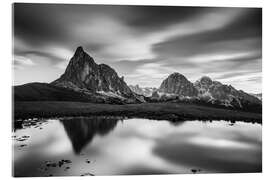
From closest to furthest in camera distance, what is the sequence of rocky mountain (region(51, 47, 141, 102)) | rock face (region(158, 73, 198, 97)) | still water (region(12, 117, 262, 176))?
still water (region(12, 117, 262, 176)) < rocky mountain (region(51, 47, 141, 102)) < rock face (region(158, 73, 198, 97))

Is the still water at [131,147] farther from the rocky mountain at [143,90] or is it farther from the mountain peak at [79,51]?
the mountain peak at [79,51]

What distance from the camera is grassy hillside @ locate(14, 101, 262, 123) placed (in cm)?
511

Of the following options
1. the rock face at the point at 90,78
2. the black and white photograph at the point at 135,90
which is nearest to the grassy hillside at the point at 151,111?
the black and white photograph at the point at 135,90

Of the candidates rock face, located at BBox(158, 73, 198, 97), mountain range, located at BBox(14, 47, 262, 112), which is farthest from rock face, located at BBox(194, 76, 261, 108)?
rock face, located at BBox(158, 73, 198, 97)

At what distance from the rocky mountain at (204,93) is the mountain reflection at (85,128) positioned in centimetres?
84

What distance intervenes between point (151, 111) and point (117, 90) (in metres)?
0.64

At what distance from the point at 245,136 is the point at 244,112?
384 mm

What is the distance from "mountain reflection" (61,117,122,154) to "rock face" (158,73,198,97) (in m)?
0.91

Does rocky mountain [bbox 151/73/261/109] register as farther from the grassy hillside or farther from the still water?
the still water

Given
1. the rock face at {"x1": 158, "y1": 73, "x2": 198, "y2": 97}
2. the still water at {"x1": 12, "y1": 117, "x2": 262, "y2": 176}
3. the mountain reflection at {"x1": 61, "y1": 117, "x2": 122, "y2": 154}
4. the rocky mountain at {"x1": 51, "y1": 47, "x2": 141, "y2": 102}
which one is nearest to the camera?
the still water at {"x1": 12, "y1": 117, "x2": 262, "y2": 176}

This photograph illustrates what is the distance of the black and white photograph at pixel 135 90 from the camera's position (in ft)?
16.0

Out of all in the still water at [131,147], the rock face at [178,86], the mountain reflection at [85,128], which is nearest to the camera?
the still water at [131,147]
